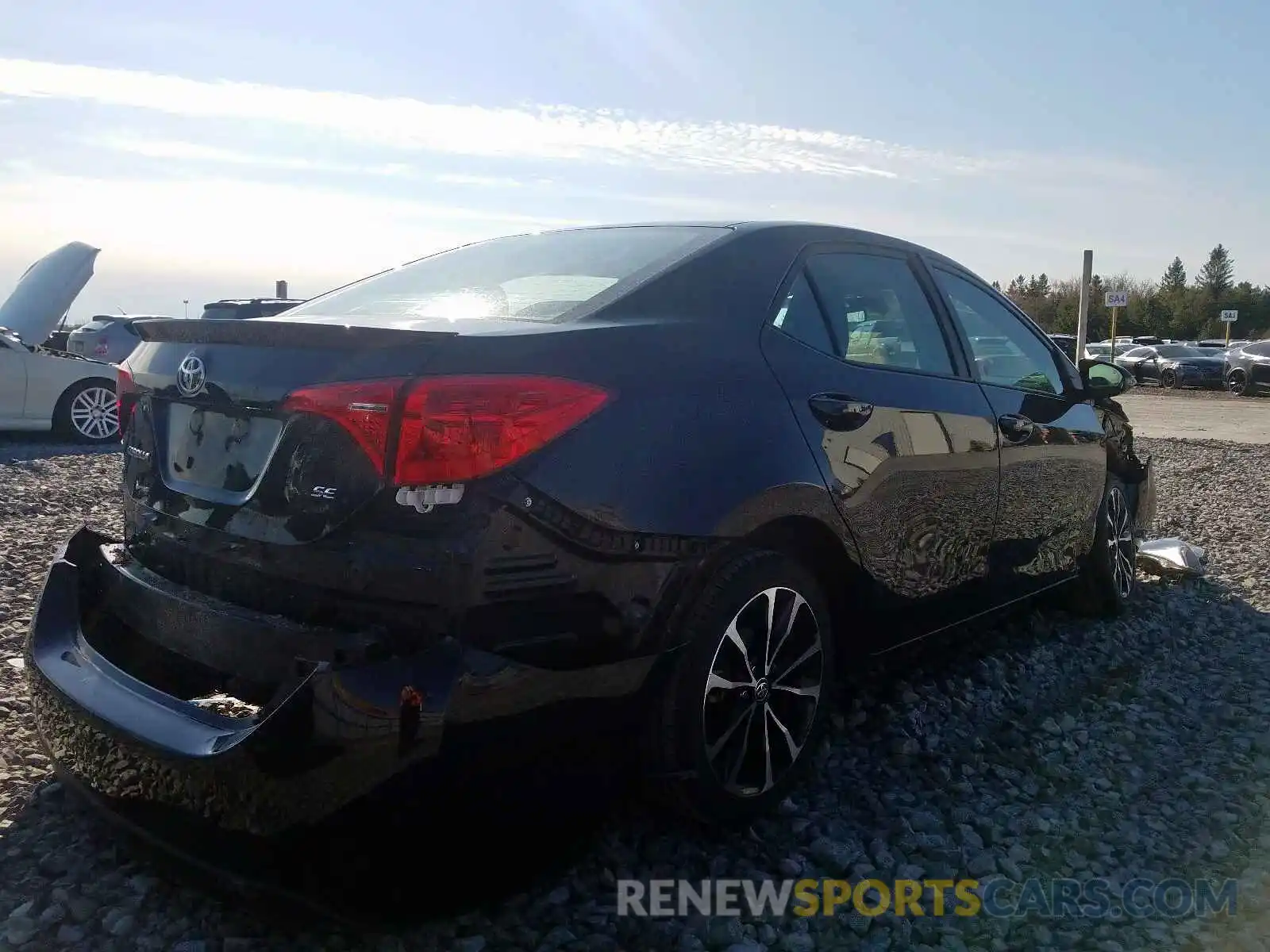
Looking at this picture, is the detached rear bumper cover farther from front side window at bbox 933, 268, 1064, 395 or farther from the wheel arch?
front side window at bbox 933, 268, 1064, 395

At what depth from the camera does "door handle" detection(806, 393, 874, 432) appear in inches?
107

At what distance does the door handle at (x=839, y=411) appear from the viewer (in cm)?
272

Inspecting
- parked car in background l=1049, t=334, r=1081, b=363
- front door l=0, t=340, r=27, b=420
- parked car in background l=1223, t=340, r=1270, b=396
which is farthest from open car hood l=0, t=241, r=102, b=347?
parked car in background l=1223, t=340, r=1270, b=396

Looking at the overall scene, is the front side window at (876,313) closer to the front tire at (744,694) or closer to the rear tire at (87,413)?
the front tire at (744,694)

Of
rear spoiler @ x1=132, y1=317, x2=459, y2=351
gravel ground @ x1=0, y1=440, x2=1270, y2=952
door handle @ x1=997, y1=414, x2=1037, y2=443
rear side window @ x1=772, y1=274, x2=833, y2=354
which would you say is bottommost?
gravel ground @ x1=0, y1=440, x2=1270, y2=952

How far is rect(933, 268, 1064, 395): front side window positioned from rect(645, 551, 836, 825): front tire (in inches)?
54.7

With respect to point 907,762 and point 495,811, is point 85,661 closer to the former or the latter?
point 495,811

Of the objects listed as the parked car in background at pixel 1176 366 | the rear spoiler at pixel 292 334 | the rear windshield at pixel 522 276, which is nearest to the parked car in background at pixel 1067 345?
the parked car in background at pixel 1176 366

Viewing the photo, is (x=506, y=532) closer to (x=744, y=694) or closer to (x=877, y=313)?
(x=744, y=694)

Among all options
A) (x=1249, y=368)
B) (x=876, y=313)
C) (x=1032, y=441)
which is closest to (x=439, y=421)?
(x=876, y=313)

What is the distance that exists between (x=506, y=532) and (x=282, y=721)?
1.71 feet

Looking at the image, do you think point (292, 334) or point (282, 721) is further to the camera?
point (292, 334)

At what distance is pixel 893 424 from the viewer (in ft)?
9.85

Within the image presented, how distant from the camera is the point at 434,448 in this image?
1934mm
